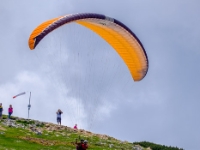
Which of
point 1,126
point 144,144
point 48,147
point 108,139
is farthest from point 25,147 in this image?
point 144,144

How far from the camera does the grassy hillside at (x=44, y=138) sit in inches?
1566

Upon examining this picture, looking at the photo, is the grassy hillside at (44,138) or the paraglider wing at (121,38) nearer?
the paraglider wing at (121,38)

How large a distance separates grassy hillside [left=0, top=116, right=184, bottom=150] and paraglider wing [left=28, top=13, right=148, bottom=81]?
672 cm

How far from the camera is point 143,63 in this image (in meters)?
39.0

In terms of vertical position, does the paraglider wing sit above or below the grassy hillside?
above

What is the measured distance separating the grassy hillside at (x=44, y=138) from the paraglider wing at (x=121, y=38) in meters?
6.72

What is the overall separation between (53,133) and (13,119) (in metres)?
5.79

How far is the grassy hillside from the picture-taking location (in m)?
39.8

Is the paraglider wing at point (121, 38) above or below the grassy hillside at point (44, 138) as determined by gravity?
above

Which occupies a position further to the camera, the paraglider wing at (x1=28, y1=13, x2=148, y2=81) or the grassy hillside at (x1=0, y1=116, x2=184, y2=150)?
the grassy hillside at (x1=0, y1=116, x2=184, y2=150)

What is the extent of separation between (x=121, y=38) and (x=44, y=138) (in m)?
10.9

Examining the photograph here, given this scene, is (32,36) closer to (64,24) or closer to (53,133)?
(64,24)

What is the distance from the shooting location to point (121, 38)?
3794 cm

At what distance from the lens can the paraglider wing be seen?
35.3 meters
